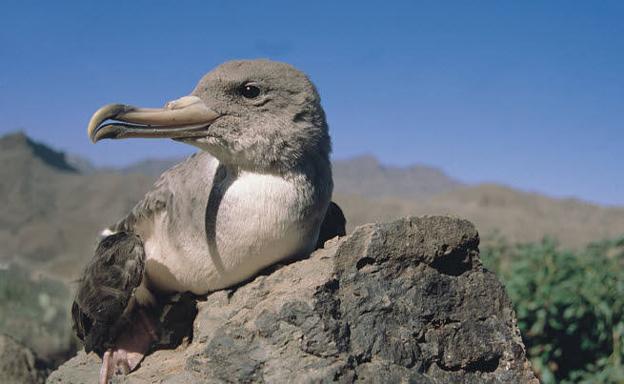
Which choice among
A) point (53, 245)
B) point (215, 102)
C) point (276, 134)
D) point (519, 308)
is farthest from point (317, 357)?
point (53, 245)

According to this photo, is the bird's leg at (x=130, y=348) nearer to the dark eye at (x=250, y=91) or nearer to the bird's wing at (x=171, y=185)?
the bird's wing at (x=171, y=185)

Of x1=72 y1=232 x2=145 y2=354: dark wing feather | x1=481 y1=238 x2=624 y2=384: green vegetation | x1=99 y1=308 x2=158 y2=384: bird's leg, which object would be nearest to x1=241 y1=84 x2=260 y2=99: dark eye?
x1=72 y1=232 x2=145 y2=354: dark wing feather

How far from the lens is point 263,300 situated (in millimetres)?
3191

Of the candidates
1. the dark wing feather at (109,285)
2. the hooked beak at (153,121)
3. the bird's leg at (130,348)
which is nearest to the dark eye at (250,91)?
the hooked beak at (153,121)

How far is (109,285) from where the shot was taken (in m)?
3.45

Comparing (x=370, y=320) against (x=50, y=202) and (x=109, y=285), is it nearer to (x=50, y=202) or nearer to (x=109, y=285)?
(x=109, y=285)

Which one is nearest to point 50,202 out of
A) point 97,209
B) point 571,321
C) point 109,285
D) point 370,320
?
point 97,209

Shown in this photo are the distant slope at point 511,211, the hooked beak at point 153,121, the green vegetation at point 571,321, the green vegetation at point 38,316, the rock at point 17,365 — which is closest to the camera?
the hooked beak at point 153,121

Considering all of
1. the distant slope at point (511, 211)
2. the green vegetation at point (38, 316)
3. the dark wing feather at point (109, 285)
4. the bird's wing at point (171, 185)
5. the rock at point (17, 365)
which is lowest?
the green vegetation at point (38, 316)

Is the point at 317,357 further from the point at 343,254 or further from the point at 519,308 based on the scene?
the point at 519,308

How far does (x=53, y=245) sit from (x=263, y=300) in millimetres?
16690

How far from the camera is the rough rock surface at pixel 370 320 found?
9.44 feet

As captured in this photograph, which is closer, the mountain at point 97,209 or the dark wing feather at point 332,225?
the dark wing feather at point 332,225

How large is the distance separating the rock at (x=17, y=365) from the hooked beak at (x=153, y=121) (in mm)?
2687
